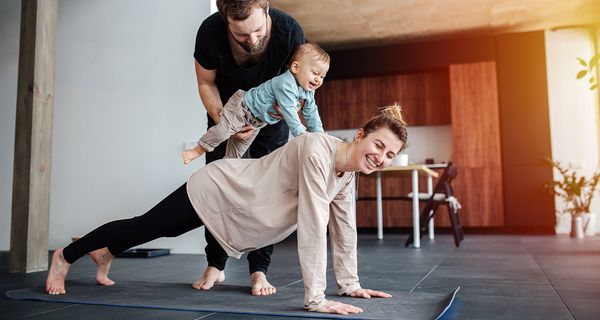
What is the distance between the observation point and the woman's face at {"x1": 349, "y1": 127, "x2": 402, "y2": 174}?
1.84 metres

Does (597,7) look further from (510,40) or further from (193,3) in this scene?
(193,3)

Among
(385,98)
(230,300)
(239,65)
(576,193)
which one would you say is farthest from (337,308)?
(385,98)

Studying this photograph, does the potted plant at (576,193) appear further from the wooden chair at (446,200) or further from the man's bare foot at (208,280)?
the man's bare foot at (208,280)

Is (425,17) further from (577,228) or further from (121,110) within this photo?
(121,110)

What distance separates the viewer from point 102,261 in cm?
245

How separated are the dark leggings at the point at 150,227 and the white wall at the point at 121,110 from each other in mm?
2245

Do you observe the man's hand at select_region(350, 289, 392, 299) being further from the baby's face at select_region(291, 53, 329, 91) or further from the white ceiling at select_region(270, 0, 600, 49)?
the white ceiling at select_region(270, 0, 600, 49)

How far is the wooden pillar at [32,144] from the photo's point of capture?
3379 millimetres

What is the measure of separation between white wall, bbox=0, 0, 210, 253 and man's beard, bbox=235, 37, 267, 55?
2.34 metres

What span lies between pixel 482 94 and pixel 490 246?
2.98 m

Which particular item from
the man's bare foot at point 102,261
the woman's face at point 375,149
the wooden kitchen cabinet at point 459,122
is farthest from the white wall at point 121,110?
→ the wooden kitchen cabinet at point 459,122

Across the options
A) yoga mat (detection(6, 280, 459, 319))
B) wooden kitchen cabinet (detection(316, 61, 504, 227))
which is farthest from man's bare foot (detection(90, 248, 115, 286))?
wooden kitchen cabinet (detection(316, 61, 504, 227))

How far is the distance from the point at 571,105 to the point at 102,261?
21.8 feet

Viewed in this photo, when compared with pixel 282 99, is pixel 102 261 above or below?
below
